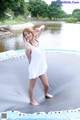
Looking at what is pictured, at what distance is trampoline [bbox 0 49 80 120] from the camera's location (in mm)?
2354

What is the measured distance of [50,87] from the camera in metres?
3.15

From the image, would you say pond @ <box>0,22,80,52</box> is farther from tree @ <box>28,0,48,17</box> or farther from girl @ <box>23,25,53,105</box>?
tree @ <box>28,0,48,17</box>

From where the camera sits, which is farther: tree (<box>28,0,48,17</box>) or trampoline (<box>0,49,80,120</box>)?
tree (<box>28,0,48,17</box>)

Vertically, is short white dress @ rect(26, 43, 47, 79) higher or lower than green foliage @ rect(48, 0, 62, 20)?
higher

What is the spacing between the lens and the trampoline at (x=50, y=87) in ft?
7.72

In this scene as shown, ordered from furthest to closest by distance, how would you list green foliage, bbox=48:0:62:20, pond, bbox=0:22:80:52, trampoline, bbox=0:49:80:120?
green foliage, bbox=48:0:62:20 < pond, bbox=0:22:80:52 < trampoline, bbox=0:49:80:120

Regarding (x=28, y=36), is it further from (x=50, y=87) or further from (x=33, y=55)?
(x=50, y=87)

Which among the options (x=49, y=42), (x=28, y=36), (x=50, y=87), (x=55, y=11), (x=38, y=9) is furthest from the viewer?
(x=55, y=11)

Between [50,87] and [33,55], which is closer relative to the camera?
[33,55]

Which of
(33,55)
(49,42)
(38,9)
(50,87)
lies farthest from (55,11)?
(33,55)

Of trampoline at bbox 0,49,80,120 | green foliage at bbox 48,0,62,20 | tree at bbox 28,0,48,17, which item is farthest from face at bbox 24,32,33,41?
green foliage at bbox 48,0,62,20

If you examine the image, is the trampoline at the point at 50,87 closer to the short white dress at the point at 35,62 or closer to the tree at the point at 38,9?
the short white dress at the point at 35,62

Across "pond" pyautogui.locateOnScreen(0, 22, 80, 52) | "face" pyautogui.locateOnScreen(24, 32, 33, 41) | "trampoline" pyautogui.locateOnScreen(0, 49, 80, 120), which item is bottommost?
"pond" pyautogui.locateOnScreen(0, 22, 80, 52)

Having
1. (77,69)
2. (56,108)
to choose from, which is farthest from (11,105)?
(77,69)
